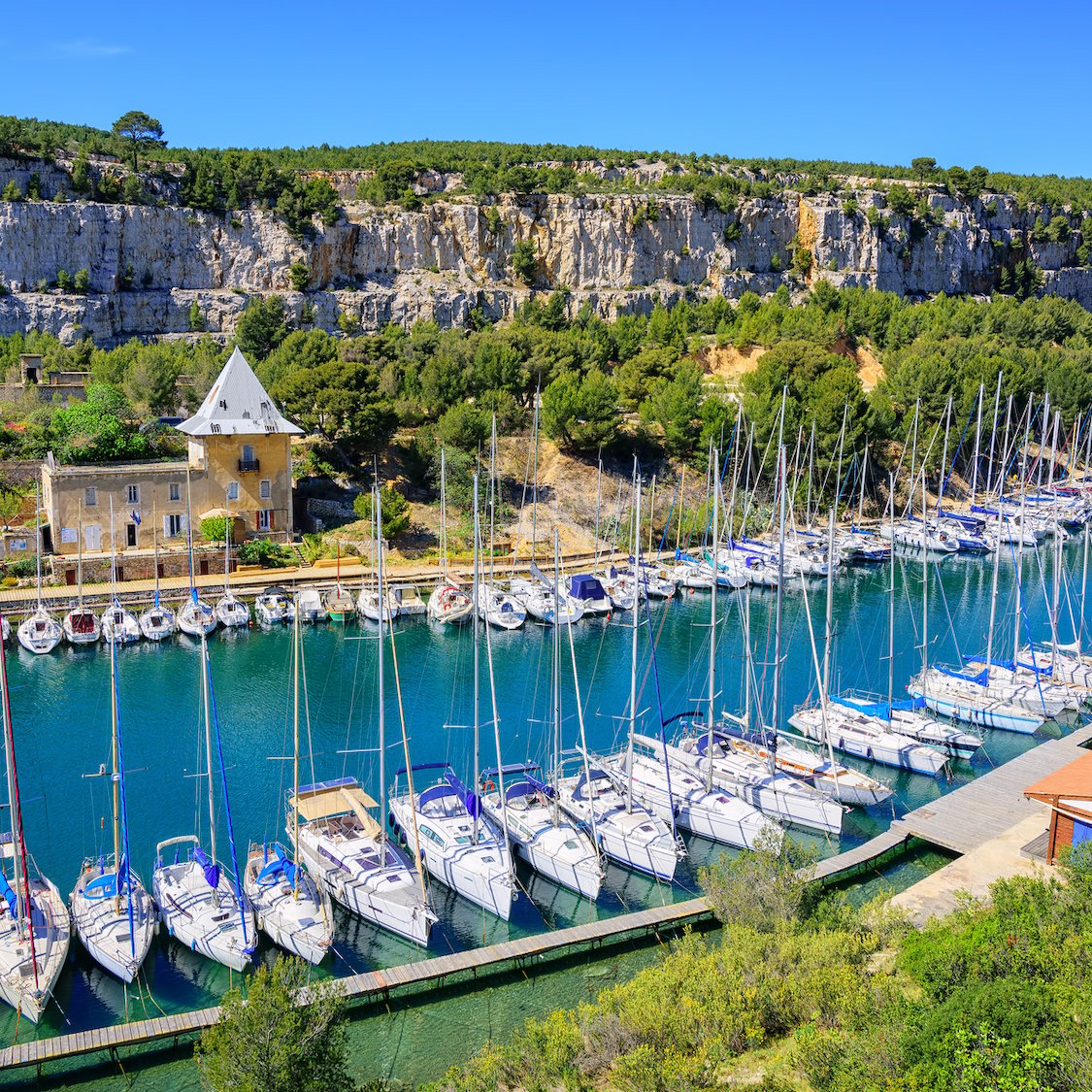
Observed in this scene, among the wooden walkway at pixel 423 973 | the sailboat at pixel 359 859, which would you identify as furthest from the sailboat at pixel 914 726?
the sailboat at pixel 359 859

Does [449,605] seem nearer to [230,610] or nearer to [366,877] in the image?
[230,610]

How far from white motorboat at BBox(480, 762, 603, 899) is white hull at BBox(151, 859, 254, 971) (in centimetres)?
575

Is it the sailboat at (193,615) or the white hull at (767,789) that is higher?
the sailboat at (193,615)

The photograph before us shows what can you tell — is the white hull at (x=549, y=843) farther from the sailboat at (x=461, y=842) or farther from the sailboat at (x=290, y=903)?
the sailboat at (x=290, y=903)

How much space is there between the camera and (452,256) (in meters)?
94.5

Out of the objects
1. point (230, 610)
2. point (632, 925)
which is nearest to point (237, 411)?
point (230, 610)

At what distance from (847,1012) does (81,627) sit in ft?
109

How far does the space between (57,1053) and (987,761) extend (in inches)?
975

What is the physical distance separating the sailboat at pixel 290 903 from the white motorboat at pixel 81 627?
2043 centimetres

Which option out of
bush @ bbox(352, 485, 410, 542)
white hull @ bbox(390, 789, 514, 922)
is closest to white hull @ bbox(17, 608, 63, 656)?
bush @ bbox(352, 485, 410, 542)

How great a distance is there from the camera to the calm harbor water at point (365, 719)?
70.7 feet

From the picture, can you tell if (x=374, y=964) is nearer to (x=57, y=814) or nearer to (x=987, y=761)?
(x=57, y=814)

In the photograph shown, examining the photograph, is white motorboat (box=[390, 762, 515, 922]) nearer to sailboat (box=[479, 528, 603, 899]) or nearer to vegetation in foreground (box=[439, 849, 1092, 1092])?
sailboat (box=[479, 528, 603, 899])

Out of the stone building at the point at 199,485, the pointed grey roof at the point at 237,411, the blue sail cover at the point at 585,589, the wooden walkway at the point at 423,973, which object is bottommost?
the wooden walkway at the point at 423,973
